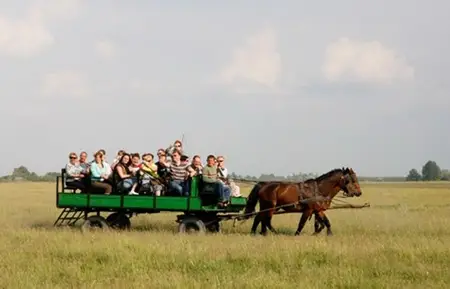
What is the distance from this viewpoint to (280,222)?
62.6 feet

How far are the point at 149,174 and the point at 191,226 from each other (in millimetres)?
1466

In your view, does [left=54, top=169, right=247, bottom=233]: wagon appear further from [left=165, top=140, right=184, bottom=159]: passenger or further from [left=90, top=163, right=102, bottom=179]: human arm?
[left=165, top=140, right=184, bottom=159]: passenger

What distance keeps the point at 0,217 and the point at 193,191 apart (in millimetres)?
8764

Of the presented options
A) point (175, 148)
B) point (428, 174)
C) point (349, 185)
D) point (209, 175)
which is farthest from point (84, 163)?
point (428, 174)

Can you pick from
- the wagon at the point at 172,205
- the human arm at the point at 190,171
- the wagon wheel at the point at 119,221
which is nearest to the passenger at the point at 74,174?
the wagon at the point at 172,205

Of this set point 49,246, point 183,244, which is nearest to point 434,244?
point 183,244

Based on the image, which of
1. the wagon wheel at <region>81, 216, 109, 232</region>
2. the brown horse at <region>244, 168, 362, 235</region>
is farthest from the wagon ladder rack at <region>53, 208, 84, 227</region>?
the brown horse at <region>244, 168, 362, 235</region>

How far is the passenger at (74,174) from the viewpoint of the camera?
50.9 feet

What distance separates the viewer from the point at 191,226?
15.0m

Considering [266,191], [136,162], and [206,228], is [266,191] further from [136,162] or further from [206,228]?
[136,162]

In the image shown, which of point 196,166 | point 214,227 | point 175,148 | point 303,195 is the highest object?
point 175,148

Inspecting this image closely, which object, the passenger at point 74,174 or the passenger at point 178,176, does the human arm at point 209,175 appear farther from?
the passenger at point 74,174

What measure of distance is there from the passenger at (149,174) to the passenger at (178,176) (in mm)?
327

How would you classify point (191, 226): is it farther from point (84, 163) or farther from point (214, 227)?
point (84, 163)
